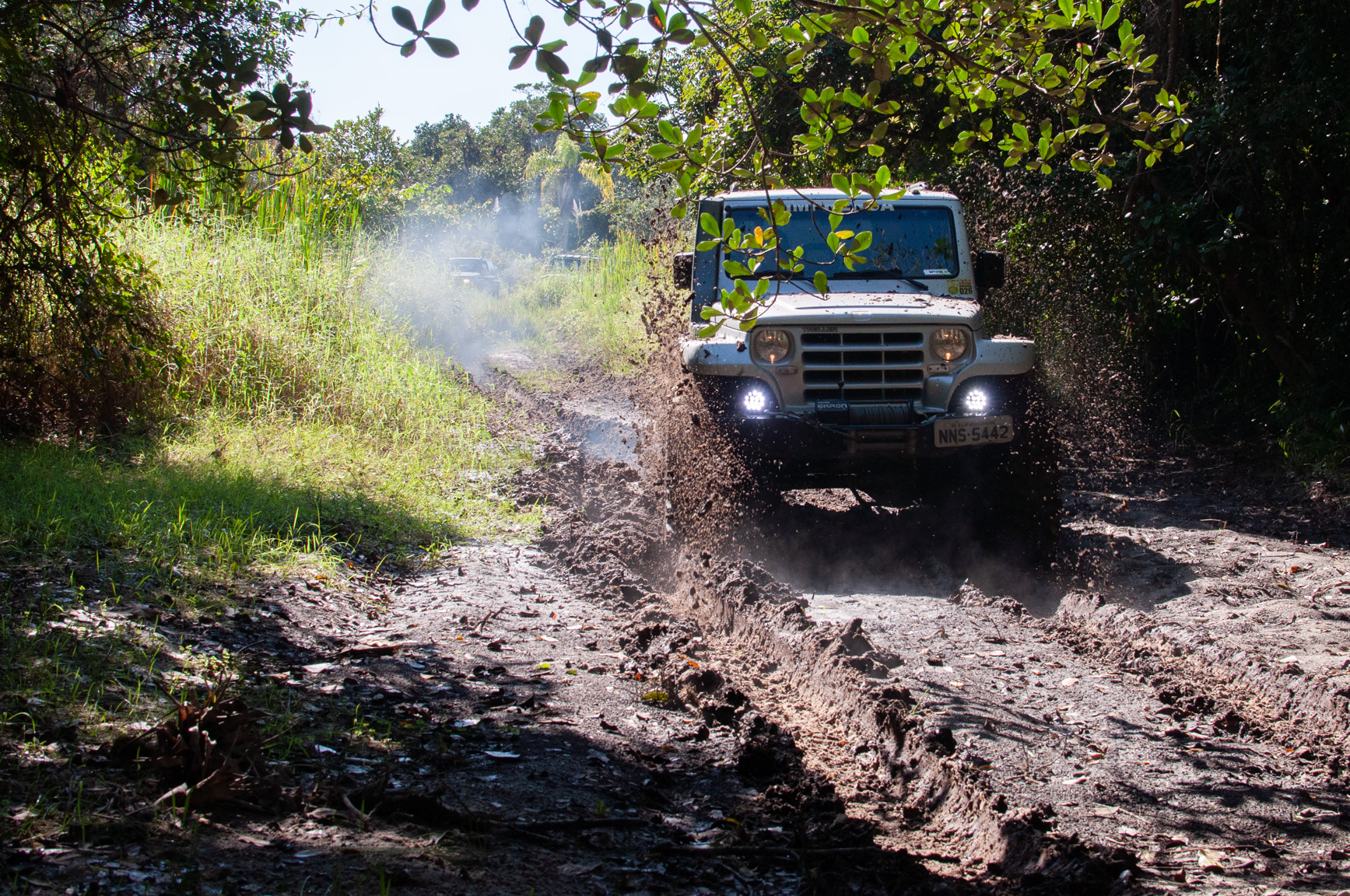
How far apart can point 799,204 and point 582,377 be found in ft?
32.5

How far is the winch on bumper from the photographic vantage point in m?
5.93

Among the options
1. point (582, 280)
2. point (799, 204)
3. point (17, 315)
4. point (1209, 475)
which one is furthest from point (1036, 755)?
point (582, 280)

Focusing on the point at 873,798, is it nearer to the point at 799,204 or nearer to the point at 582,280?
the point at 799,204

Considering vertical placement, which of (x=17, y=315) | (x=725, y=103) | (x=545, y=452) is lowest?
(x=545, y=452)

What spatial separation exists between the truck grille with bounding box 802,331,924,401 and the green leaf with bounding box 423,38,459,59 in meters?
3.84

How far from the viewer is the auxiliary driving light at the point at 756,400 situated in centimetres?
612

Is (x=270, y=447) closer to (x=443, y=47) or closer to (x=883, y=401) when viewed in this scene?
(x=883, y=401)

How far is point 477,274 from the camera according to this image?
2606 cm

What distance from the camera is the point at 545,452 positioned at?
10.1m

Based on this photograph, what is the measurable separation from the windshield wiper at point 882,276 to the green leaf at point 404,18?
14.9ft

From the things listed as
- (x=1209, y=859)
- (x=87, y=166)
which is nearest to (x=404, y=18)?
(x=1209, y=859)

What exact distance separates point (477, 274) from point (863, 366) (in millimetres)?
21231

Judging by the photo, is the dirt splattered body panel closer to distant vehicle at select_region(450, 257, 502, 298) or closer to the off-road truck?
the off-road truck

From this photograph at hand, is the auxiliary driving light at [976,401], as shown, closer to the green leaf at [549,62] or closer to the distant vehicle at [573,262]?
the green leaf at [549,62]
